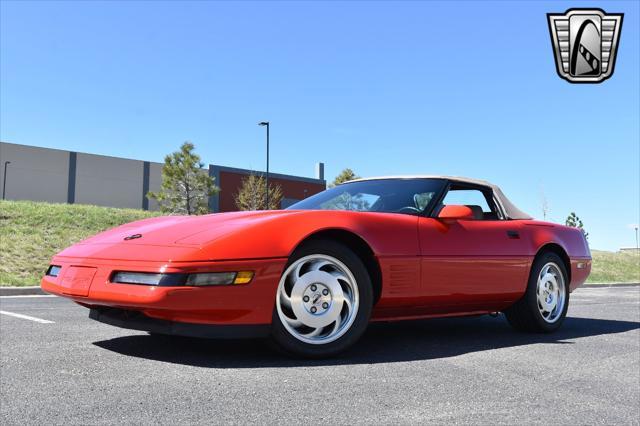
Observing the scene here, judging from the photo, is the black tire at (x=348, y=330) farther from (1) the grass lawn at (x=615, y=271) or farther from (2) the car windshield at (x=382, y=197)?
(1) the grass lawn at (x=615, y=271)

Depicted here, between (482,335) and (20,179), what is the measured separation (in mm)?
57108

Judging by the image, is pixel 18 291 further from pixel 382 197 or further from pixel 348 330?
pixel 348 330

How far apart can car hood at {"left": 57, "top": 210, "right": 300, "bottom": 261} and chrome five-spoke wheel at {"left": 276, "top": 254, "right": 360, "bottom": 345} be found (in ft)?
1.18

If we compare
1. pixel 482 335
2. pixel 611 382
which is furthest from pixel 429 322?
pixel 611 382

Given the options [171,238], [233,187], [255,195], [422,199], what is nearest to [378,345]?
[422,199]

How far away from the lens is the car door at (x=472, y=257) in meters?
3.99

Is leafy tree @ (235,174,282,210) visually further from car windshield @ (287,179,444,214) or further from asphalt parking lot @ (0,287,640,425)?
asphalt parking lot @ (0,287,640,425)

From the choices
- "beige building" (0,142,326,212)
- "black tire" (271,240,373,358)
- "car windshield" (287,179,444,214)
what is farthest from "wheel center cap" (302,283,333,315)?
"beige building" (0,142,326,212)

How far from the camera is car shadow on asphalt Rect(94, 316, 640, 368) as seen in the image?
3305 millimetres

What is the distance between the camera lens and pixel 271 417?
222 centimetres

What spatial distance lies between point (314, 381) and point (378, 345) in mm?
1227

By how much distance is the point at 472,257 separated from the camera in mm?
4238

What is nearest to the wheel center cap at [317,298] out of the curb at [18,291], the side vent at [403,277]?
the side vent at [403,277]

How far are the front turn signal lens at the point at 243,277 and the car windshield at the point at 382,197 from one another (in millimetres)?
1242
